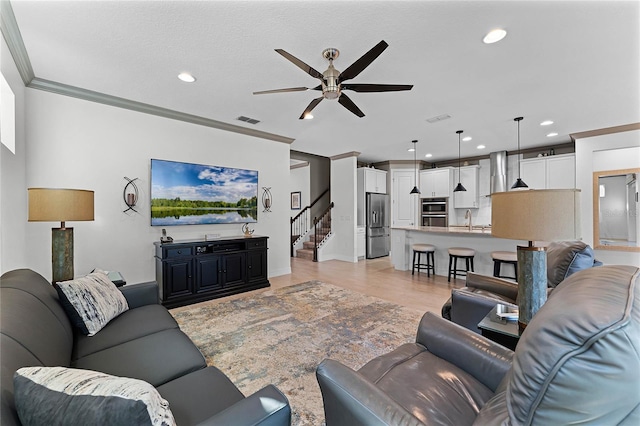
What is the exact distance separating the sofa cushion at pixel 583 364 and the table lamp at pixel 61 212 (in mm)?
3021

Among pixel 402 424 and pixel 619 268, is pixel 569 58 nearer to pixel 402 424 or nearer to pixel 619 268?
pixel 619 268

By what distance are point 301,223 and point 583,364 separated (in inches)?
312

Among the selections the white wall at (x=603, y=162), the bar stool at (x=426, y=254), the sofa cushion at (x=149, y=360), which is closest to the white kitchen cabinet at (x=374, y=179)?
the bar stool at (x=426, y=254)

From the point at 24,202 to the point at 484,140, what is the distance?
7422 millimetres

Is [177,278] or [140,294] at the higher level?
[140,294]

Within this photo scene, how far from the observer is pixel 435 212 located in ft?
25.2

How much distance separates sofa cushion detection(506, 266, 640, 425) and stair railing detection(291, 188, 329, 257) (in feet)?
24.4

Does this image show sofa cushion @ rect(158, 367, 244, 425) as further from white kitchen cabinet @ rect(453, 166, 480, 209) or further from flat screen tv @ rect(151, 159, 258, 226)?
white kitchen cabinet @ rect(453, 166, 480, 209)

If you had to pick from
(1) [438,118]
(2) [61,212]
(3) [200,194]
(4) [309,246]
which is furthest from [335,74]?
(4) [309,246]

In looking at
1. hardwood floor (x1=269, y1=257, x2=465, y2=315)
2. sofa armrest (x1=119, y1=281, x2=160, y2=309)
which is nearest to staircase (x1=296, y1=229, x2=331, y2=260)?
hardwood floor (x1=269, y1=257, x2=465, y2=315)

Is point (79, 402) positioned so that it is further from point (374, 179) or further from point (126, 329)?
point (374, 179)

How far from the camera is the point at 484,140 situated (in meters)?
5.69

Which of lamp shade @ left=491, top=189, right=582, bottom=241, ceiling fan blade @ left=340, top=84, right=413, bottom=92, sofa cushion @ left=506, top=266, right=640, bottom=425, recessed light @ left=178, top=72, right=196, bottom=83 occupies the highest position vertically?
recessed light @ left=178, top=72, right=196, bottom=83

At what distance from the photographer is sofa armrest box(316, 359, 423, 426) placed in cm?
93
